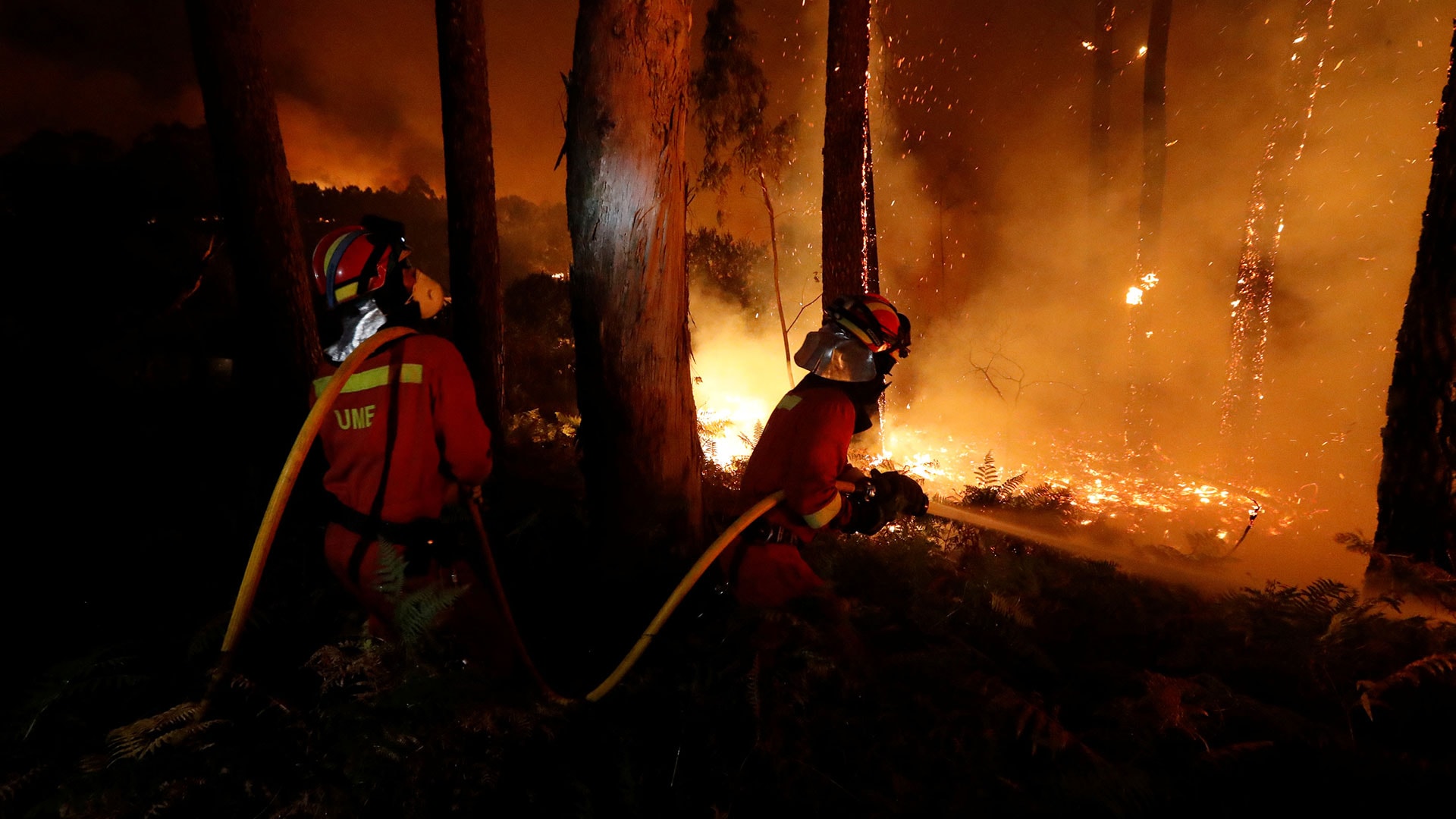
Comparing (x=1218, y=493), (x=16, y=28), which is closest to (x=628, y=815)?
(x=1218, y=493)

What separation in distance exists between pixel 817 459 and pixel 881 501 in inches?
23.1

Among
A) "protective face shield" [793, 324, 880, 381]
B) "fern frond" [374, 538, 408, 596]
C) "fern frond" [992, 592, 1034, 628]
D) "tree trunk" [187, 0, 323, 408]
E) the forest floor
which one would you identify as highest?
"tree trunk" [187, 0, 323, 408]

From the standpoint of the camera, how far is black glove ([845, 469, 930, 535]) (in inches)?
122

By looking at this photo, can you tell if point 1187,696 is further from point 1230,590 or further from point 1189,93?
point 1189,93


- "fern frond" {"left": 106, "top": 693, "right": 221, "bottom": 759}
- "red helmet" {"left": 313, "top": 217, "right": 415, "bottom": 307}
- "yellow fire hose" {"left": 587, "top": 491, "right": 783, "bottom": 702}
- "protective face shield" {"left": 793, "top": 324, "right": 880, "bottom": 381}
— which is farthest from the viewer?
"protective face shield" {"left": 793, "top": 324, "right": 880, "bottom": 381}

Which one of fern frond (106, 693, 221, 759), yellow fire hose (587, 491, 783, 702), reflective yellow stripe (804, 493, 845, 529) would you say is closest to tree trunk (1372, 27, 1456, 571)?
reflective yellow stripe (804, 493, 845, 529)

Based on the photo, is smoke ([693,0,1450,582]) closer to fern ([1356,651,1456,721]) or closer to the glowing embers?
the glowing embers

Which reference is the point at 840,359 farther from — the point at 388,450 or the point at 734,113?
the point at 734,113

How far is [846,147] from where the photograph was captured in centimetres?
725

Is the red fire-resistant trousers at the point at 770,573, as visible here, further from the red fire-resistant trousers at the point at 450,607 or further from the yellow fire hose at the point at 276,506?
the yellow fire hose at the point at 276,506

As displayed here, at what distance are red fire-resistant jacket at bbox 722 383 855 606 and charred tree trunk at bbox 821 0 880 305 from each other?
458cm

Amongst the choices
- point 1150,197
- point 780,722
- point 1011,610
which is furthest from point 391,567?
point 1150,197

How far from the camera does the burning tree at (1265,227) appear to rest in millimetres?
17828

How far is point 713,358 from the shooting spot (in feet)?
49.2
